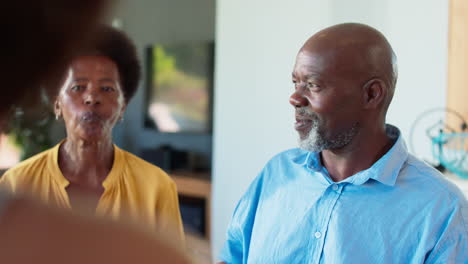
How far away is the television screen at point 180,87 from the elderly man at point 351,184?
3.02 metres

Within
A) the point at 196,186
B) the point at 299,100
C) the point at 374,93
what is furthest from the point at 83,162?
the point at 196,186

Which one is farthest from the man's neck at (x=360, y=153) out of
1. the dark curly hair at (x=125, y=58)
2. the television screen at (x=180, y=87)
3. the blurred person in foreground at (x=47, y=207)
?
the television screen at (x=180, y=87)

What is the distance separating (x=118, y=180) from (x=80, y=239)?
3.24 ft

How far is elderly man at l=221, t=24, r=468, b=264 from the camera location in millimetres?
1238

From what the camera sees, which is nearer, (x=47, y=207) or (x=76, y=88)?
(x=47, y=207)

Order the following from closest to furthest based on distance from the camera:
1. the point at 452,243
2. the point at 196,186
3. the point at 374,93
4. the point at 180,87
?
the point at 452,243, the point at 374,93, the point at 196,186, the point at 180,87

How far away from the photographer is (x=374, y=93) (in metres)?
1.40

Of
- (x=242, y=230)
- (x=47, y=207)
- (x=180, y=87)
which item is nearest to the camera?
(x=47, y=207)

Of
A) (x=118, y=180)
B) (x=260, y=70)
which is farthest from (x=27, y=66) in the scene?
(x=260, y=70)

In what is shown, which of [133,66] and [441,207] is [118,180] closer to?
[133,66]

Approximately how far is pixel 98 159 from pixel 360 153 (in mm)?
786

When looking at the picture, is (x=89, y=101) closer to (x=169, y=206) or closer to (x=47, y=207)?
(x=169, y=206)

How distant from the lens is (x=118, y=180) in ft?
4.33

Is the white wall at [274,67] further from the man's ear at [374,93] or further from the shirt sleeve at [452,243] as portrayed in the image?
the shirt sleeve at [452,243]
